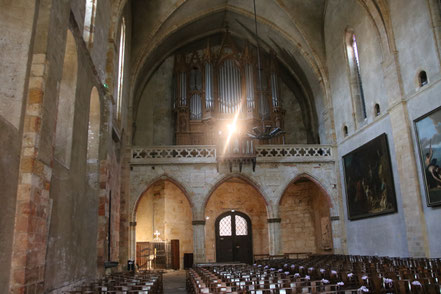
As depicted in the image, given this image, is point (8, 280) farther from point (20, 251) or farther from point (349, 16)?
point (349, 16)

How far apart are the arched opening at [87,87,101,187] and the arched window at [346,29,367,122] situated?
10981 mm

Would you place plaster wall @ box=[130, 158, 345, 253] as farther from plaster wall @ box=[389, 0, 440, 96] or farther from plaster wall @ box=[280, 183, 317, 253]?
plaster wall @ box=[389, 0, 440, 96]

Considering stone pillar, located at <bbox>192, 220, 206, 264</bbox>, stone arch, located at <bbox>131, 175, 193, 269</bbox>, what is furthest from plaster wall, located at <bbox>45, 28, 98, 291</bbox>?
stone arch, located at <bbox>131, 175, 193, 269</bbox>

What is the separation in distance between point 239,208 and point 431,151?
11427 mm

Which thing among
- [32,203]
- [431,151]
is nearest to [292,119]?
[431,151]

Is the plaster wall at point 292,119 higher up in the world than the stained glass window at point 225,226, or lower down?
higher up

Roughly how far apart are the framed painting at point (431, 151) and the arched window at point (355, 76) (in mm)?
4338

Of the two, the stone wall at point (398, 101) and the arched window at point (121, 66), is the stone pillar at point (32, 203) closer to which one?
the arched window at point (121, 66)

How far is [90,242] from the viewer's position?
10383 millimetres

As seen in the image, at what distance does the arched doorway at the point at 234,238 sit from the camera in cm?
2111

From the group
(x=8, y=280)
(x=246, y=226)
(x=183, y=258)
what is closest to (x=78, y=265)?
(x=8, y=280)

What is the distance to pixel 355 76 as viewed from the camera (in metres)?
17.5

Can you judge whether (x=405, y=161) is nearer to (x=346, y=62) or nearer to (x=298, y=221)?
(x=346, y=62)

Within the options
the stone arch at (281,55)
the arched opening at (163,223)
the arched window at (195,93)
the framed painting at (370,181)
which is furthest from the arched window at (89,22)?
the framed painting at (370,181)
